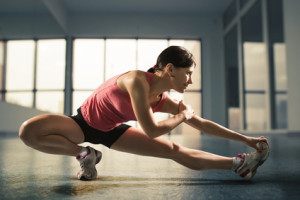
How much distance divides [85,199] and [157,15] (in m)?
9.07

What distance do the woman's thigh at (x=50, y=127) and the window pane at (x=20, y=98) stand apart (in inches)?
284

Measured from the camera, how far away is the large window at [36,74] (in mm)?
8242

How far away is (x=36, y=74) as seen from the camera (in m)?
8.98

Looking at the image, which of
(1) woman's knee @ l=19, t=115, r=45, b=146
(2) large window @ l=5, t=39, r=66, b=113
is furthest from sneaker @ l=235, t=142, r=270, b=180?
(2) large window @ l=5, t=39, r=66, b=113

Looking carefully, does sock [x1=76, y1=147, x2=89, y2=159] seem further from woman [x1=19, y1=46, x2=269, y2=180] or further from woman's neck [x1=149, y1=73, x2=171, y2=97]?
woman's neck [x1=149, y1=73, x2=171, y2=97]

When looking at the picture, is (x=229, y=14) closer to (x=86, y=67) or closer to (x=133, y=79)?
(x=86, y=67)

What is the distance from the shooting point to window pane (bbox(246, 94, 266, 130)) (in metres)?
7.00

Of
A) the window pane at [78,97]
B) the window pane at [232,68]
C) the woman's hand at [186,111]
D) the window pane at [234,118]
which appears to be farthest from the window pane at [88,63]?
the woman's hand at [186,111]

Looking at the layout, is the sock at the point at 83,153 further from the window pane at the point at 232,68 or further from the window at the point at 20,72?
the window pane at the point at 232,68

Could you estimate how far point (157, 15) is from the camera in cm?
960

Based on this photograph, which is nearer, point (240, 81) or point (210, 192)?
point (210, 192)

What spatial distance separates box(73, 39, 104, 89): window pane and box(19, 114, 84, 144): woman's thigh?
781cm

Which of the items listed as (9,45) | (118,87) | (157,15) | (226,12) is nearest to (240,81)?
(226,12)

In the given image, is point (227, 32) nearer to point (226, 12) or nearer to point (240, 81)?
point (226, 12)
